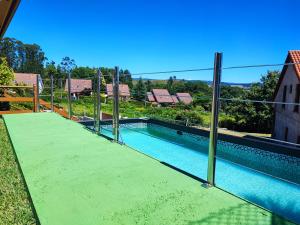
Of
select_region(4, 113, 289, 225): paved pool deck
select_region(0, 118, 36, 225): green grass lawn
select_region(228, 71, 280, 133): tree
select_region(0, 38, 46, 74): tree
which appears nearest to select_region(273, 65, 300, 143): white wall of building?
select_region(228, 71, 280, 133): tree

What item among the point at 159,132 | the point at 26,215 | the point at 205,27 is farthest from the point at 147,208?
the point at 205,27

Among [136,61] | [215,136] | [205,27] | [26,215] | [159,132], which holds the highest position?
[205,27]

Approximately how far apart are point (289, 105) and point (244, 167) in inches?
511

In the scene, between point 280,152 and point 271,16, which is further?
point 271,16

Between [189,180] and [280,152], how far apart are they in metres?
4.86

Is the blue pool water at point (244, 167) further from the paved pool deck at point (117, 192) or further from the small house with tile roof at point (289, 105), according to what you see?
the small house with tile roof at point (289, 105)

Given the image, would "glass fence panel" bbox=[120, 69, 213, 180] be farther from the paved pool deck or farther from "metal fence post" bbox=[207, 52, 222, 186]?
the paved pool deck

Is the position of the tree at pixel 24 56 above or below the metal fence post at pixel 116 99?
above

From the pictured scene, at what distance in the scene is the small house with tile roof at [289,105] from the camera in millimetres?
12820

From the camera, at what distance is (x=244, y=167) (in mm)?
2906

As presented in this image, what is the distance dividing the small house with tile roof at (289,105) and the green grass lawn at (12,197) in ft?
39.8

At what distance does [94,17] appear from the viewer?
30.4 metres

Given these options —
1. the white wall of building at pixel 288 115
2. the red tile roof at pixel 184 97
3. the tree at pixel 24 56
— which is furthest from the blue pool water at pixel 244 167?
the tree at pixel 24 56

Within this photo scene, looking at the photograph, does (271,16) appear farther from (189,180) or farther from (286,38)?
(189,180)
